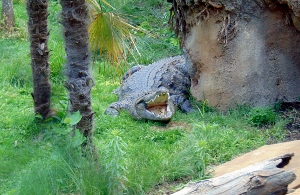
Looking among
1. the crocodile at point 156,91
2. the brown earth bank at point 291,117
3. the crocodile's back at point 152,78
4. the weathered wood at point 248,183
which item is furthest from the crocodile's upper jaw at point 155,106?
the weathered wood at point 248,183

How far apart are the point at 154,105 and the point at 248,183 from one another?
12.0ft

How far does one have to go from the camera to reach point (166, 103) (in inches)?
278

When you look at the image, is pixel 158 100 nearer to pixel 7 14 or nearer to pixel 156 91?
pixel 156 91

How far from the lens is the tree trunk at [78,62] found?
170 inches

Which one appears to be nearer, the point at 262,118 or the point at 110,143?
the point at 110,143

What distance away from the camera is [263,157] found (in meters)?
5.02

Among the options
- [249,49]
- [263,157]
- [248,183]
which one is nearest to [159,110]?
[249,49]

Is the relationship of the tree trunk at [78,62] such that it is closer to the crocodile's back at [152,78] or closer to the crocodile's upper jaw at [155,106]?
the crocodile's upper jaw at [155,106]

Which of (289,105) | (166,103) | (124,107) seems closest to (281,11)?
(289,105)

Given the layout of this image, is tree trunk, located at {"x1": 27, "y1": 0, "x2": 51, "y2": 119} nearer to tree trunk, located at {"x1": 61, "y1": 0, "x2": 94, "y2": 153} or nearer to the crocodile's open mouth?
tree trunk, located at {"x1": 61, "y1": 0, "x2": 94, "y2": 153}

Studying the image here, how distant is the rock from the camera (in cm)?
471

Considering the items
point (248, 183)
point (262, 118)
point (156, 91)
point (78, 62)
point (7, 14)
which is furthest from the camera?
point (7, 14)

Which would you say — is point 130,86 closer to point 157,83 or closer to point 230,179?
point 157,83

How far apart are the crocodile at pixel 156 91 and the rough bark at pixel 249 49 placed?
0.62 m
